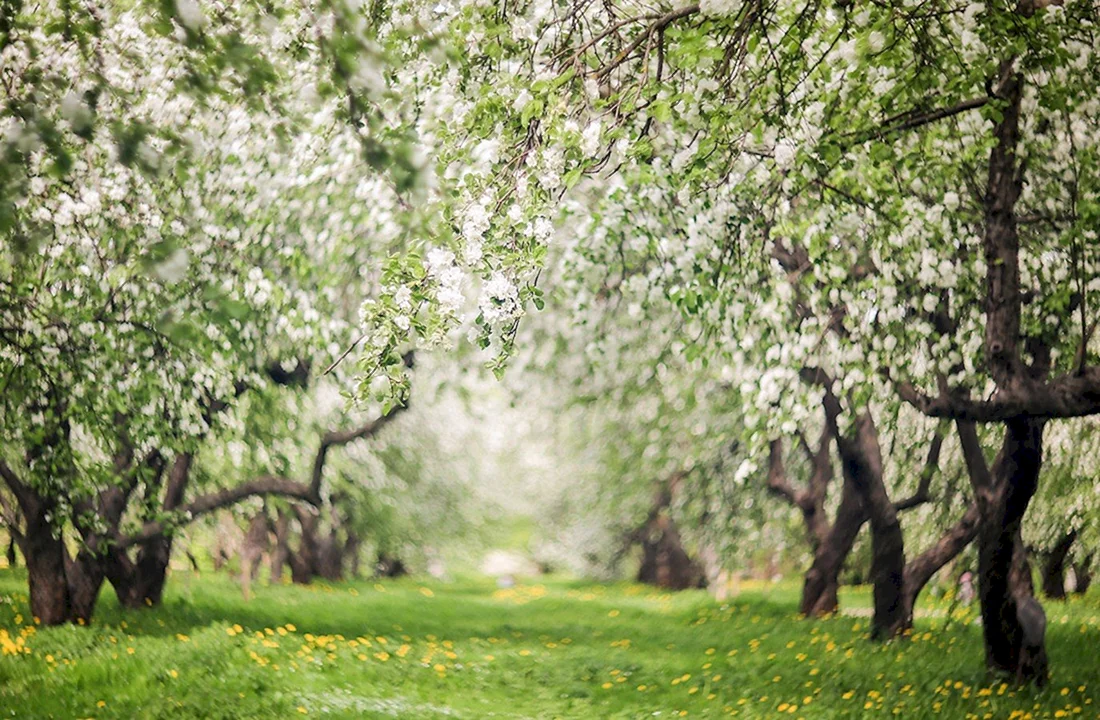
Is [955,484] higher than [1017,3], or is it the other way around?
[1017,3]

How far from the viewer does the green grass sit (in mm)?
9883

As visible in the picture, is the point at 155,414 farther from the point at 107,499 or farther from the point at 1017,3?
the point at 1017,3

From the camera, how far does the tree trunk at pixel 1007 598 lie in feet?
32.3

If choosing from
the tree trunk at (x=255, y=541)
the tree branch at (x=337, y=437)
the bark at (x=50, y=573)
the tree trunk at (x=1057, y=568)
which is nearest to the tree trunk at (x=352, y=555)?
the tree trunk at (x=255, y=541)

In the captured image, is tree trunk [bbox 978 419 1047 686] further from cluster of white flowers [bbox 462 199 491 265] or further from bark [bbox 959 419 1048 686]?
cluster of white flowers [bbox 462 199 491 265]

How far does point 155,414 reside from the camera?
11055 mm

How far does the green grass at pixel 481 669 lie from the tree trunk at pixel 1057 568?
27cm

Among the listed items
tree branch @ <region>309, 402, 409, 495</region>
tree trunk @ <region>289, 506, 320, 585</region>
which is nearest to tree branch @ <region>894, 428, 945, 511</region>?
tree branch @ <region>309, 402, 409, 495</region>

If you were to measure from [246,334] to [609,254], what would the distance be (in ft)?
14.6

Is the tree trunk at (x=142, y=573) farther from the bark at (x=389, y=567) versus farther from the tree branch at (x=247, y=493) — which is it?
the bark at (x=389, y=567)

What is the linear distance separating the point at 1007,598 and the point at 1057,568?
221cm

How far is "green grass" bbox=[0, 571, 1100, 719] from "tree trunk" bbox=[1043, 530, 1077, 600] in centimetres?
27

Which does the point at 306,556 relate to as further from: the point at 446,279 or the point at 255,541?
the point at 446,279

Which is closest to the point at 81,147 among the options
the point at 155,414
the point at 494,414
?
the point at 155,414
